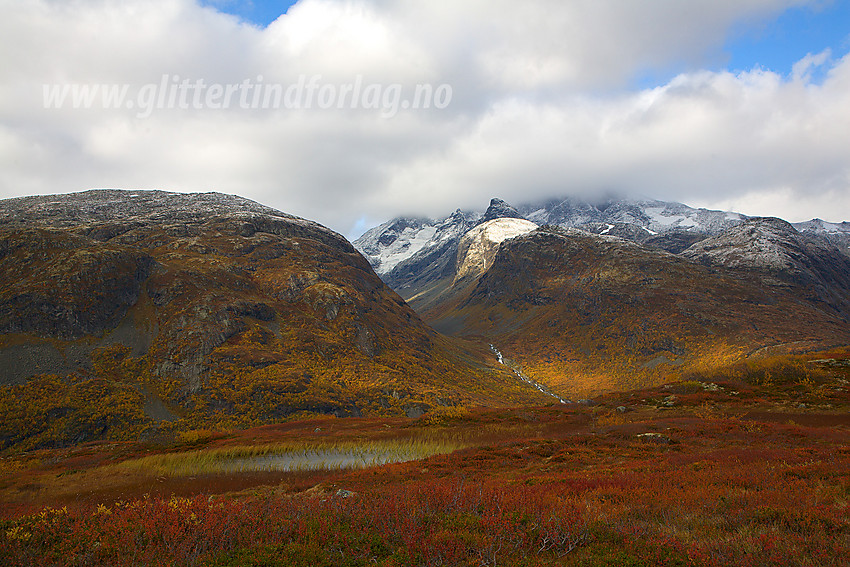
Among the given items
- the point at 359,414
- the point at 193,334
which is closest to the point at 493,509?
the point at 359,414

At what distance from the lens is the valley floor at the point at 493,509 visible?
915 cm

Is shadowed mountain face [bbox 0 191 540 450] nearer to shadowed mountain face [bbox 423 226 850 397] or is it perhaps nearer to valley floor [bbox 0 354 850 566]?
valley floor [bbox 0 354 850 566]

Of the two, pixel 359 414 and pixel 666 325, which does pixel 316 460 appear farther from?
pixel 666 325

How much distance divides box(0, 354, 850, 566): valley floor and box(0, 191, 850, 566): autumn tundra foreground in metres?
0.11

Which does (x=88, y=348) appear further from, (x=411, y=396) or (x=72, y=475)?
(x=411, y=396)

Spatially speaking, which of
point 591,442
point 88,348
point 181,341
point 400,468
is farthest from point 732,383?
point 88,348

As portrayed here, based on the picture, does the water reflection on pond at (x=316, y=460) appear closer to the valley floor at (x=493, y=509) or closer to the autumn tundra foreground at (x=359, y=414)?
the autumn tundra foreground at (x=359, y=414)

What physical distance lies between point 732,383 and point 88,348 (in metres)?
109

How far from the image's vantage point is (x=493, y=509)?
1222cm

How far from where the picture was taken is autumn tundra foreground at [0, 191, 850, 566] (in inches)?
402

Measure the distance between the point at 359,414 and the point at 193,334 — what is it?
133 ft

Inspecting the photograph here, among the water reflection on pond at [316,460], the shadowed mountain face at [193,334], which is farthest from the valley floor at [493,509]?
the shadowed mountain face at [193,334]

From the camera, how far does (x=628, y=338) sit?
156 m

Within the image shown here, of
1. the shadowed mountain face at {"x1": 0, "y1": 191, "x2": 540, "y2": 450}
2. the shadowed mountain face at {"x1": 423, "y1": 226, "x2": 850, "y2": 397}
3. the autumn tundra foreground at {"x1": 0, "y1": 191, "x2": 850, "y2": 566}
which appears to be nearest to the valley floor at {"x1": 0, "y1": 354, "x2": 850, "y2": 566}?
the autumn tundra foreground at {"x1": 0, "y1": 191, "x2": 850, "y2": 566}
